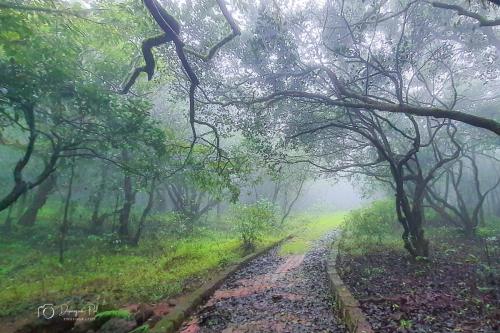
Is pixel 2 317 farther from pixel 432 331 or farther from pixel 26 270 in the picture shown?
pixel 432 331

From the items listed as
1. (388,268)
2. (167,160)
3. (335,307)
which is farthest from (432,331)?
(167,160)

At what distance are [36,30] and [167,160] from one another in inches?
280

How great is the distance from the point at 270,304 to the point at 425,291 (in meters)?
3.78

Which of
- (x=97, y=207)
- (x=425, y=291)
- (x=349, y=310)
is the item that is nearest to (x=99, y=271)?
(x=97, y=207)

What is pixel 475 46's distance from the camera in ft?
52.9

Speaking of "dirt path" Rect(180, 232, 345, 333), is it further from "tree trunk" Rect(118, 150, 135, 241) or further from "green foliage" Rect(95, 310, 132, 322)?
"tree trunk" Rect(118, 150, 135, 241)

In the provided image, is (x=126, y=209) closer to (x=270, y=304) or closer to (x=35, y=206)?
(x=35, y=206)

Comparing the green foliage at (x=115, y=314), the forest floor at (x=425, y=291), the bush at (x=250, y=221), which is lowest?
the forest floor at (x=425, y=291)

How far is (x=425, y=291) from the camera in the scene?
820 centimetres

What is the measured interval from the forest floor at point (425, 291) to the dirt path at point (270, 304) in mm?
836

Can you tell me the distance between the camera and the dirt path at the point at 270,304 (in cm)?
635

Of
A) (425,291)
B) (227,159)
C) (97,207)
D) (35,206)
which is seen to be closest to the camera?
(425,291)

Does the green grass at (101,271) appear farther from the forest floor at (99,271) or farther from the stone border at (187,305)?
the stone border at (187,305)

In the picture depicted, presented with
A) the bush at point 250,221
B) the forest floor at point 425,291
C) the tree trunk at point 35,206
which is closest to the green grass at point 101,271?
the bush at point 250,221
